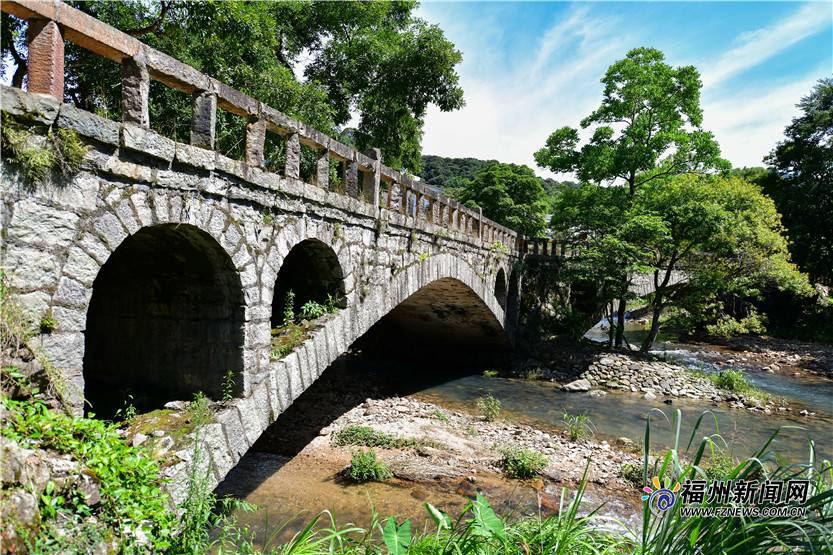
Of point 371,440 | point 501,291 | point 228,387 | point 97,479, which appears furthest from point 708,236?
point 97,479

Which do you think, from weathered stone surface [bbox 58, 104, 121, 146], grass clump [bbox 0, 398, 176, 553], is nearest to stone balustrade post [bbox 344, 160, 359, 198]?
weathered stone surface [bbox 58, 104, 121, 146]

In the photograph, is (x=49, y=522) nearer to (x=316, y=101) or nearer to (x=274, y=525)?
(x=274, y=525)

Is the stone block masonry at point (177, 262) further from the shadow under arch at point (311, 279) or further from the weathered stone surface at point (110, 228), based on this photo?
the shadow under arch at point (311, 279)

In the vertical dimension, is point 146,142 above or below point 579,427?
above

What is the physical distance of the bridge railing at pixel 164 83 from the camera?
3365 mm

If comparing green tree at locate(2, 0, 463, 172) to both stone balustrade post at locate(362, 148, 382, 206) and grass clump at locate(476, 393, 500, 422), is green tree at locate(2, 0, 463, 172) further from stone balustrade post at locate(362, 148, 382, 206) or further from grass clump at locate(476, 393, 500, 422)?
grass clump at locate(476, 393, 500, 422)

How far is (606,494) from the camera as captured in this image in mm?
7781

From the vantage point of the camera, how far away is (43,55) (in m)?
3.36

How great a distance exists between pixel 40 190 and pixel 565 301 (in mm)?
19416

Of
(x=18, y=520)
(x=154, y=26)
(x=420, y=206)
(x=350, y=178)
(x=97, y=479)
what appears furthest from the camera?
(x=420, y=206)

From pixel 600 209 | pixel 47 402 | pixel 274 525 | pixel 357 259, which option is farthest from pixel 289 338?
pixel 600 209

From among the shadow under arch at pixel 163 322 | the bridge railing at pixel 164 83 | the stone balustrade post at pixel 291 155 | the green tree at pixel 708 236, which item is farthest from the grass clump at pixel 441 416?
the green tree at pixel 708 236

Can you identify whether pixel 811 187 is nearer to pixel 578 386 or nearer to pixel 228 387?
pixel 578 386

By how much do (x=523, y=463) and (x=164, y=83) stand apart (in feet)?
25.1
